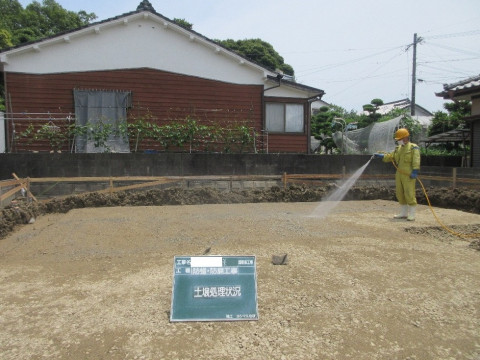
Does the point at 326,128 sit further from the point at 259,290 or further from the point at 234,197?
Answer: the point at 259,290

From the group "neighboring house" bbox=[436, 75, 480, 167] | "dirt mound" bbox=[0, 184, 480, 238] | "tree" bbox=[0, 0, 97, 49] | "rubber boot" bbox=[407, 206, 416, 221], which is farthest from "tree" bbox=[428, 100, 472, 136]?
"tree" bbox=[0, 0, 97, 49]

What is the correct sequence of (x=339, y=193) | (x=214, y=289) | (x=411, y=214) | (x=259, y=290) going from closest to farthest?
1. (x=214, y=289)
2. (x=259, y=290)
3. (x=411, y=214)
4. (x=339, y=193)

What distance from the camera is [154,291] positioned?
11.4 ft

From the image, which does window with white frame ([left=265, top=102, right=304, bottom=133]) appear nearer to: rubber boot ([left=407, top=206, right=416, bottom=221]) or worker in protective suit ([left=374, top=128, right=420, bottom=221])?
worker in protective suit ([left=374, top=128, right=420, bottom=221])

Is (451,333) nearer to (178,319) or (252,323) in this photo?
(252,323)

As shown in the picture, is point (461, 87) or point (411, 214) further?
point (461, 87)

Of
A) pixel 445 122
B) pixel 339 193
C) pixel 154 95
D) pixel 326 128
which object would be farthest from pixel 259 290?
pixel 326 128

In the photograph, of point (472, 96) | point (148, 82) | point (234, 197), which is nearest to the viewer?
point (234, 197)

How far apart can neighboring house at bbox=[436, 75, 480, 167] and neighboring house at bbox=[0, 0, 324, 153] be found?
192 inches

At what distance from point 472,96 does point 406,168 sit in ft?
17.3

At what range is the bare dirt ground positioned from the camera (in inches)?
104

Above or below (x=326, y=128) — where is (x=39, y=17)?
above

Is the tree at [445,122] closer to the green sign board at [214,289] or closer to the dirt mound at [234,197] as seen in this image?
the dirt mound at [234,197]

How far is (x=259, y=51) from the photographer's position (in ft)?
95.5
